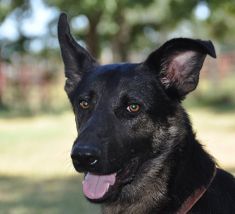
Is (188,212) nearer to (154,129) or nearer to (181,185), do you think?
(181,185)

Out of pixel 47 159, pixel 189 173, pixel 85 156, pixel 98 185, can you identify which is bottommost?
pixel 47 159

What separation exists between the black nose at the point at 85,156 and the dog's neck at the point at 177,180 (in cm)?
57

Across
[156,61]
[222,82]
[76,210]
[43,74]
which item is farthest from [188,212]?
[222,82]

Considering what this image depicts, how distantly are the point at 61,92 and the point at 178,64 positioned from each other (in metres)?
23.1

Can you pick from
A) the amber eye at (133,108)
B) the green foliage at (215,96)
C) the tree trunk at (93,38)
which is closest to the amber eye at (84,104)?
the amber eye at (133,108)

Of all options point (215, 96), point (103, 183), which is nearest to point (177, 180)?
point (103, 183)

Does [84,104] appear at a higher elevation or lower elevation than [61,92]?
higher

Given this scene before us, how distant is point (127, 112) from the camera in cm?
492

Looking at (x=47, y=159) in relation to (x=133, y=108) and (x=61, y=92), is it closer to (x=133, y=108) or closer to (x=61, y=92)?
(x=133, y=108)

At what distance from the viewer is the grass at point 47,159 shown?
9336 millimetres

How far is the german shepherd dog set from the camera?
4609 mm

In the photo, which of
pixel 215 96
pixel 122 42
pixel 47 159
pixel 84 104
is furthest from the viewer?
pixel 122 42

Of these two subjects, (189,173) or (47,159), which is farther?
(47,159)

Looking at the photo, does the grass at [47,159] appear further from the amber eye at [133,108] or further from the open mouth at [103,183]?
the open mouth at [103,183]
